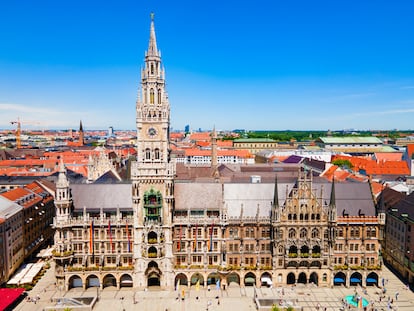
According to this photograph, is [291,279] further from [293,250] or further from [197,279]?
[197,279]

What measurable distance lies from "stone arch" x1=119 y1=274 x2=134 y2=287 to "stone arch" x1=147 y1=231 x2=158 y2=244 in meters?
11.8

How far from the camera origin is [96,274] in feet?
286

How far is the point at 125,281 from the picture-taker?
89.4 meters

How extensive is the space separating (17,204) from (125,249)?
3840cm

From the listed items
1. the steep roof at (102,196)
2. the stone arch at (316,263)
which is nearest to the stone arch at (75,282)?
the steep roof at (102,196)

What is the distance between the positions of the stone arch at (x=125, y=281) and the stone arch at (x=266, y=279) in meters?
33.5

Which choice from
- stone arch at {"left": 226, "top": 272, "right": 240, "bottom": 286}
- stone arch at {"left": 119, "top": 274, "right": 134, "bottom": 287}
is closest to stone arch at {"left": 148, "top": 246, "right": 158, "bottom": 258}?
stone arch at {"left": 119, "top": 274, "right": 134, "bottom": 287}

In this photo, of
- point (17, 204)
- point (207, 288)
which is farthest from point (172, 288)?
point (17, 204)

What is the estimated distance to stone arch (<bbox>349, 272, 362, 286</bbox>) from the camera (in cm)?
8862

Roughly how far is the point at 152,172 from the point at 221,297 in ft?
114

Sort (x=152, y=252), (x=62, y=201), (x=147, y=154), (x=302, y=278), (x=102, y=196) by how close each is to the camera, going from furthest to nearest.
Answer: (x=302, y=278) < (x=102, y=196) < (x=152, y=252) < (x=147, y=154) < (x=62, y=201)

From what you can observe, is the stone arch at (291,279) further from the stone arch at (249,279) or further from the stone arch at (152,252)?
the stone arch at (152,252)

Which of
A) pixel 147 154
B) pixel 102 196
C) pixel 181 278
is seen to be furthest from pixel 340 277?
pixel 102 196

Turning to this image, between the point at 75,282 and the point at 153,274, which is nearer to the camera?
the point at 153,274
